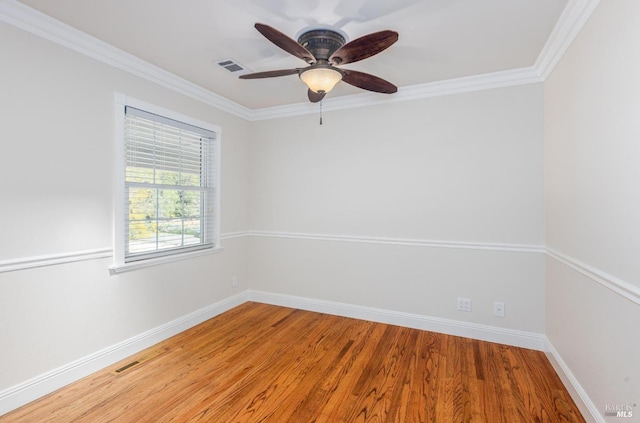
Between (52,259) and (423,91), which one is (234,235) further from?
(423,91)

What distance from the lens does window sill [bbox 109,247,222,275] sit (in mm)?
2488

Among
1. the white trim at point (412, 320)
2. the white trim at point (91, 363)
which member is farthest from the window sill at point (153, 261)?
the white trim at point (412, 320)

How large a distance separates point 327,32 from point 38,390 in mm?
3059

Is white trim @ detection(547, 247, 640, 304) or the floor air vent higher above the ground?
white trim @ detection(547, 247, 640, 304)

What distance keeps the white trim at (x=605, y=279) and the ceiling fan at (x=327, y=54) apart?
164 centimetres

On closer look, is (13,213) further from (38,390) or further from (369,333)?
(369,333)

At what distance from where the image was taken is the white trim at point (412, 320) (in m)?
2.78

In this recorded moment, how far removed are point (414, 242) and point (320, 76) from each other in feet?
6.40

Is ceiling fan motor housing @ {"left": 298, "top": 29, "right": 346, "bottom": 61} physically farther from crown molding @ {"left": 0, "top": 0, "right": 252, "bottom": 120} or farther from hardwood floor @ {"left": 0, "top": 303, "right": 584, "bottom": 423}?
hardwood floor @ {"left": 0, "top": 303, "right": 584, "bottom": 423}

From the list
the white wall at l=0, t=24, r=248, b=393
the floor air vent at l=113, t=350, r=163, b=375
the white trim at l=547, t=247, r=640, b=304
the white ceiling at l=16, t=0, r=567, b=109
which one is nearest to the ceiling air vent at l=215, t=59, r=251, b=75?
the white ceiling at l=16, t=0, r=567, b=109

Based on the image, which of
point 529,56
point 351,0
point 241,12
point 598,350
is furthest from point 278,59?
point 598,350

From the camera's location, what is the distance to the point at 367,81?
7.48ft

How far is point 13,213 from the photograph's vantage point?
1909mm

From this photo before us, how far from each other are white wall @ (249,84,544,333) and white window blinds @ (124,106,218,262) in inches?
28.9
